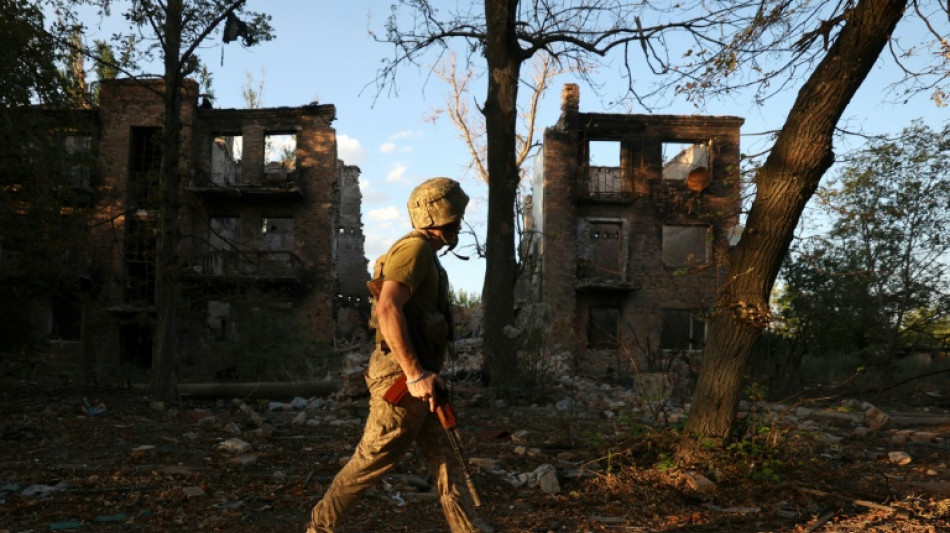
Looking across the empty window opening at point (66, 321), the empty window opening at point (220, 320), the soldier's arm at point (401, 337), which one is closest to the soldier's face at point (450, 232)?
the soldier's arm at point (401, 337)

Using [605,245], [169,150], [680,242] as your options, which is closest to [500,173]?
[169,150]

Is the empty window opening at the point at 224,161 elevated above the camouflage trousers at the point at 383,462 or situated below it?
above

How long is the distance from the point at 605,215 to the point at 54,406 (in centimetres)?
1822

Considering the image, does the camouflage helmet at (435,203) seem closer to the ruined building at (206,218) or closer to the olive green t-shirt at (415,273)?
the olive green t-shirt at (415,273)

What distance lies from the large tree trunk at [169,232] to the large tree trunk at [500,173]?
4.69 metres

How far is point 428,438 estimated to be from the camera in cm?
350

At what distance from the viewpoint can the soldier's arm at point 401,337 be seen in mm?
3164

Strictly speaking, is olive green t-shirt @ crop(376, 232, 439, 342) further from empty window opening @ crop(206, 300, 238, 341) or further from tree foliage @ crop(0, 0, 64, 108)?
empty window opening @ crop(206, 300, 238, 341)

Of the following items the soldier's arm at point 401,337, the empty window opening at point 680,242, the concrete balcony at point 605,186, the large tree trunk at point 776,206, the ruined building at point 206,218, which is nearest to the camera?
the soldier's arm at point 401,337

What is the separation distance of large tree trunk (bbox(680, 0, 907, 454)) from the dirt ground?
0.42m

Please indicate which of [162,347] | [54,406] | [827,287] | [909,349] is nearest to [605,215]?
[827,287]

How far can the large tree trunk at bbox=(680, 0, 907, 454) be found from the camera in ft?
17.0

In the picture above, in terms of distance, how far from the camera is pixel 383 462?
3348 mm

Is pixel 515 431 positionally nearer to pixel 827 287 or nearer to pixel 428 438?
pixel 428 438
